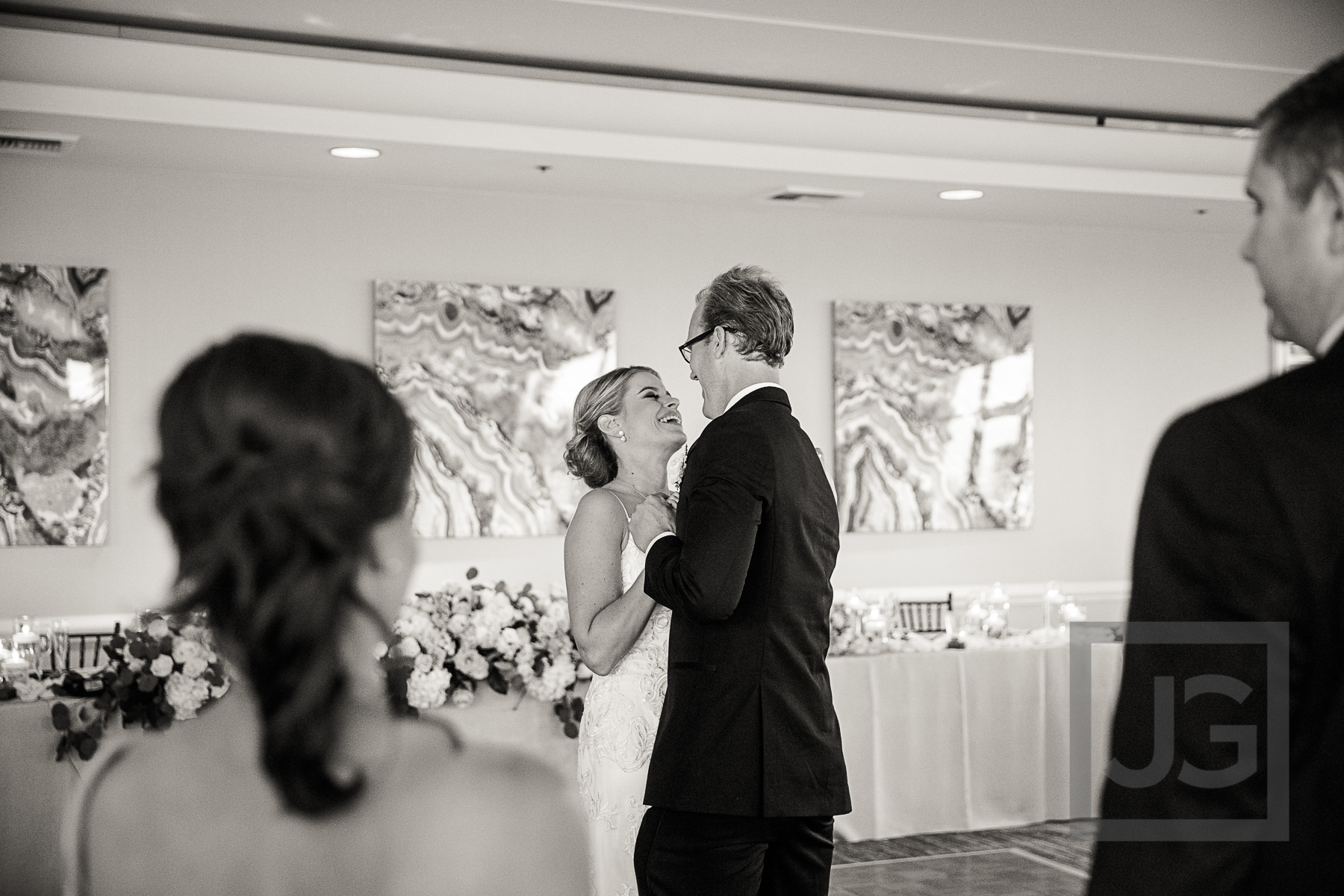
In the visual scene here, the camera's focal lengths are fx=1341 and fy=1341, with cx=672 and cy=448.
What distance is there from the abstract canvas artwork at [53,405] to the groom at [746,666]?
4849 millimetres

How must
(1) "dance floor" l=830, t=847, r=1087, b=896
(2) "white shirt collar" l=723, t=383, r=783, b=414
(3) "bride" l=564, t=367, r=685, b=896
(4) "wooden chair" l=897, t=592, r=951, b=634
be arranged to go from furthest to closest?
(4) "wooden chair" l=897, t=592, r=951, b=634 < (1) "dance floor" l=830, t=847, r=1087, b=896 < (3) "bride" l=564, t=367, r=685, b=896 < (2) "white shirt collar" l=723, t=383, r=783, b=414

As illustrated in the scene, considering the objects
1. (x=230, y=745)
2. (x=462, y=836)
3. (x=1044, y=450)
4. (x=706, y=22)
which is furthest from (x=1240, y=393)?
(x=1044, y=450)

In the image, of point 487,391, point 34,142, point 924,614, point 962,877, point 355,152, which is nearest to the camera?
point 962,877

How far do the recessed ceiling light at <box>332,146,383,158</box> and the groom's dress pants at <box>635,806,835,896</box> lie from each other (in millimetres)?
4367

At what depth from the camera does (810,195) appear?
7.53m

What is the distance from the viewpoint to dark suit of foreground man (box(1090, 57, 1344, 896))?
125 centimetres

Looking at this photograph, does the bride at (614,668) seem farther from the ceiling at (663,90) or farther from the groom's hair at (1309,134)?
the ceiling at (663,90)

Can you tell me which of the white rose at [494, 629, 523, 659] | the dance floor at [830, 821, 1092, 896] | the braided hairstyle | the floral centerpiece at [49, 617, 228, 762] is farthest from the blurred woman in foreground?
the dance floor at [830, 821, 1092, 896]

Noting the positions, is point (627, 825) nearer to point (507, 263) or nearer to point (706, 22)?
point (706, 22)

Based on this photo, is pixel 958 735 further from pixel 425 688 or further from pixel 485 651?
pixel 425 688

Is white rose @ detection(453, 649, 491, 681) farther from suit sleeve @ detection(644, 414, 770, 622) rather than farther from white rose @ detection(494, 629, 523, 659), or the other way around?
suit sleeve @ detection(644, 414, 770, 622)

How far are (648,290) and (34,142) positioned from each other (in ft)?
10.9

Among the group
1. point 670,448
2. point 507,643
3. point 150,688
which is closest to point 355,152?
point 507,643

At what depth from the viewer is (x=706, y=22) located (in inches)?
218
